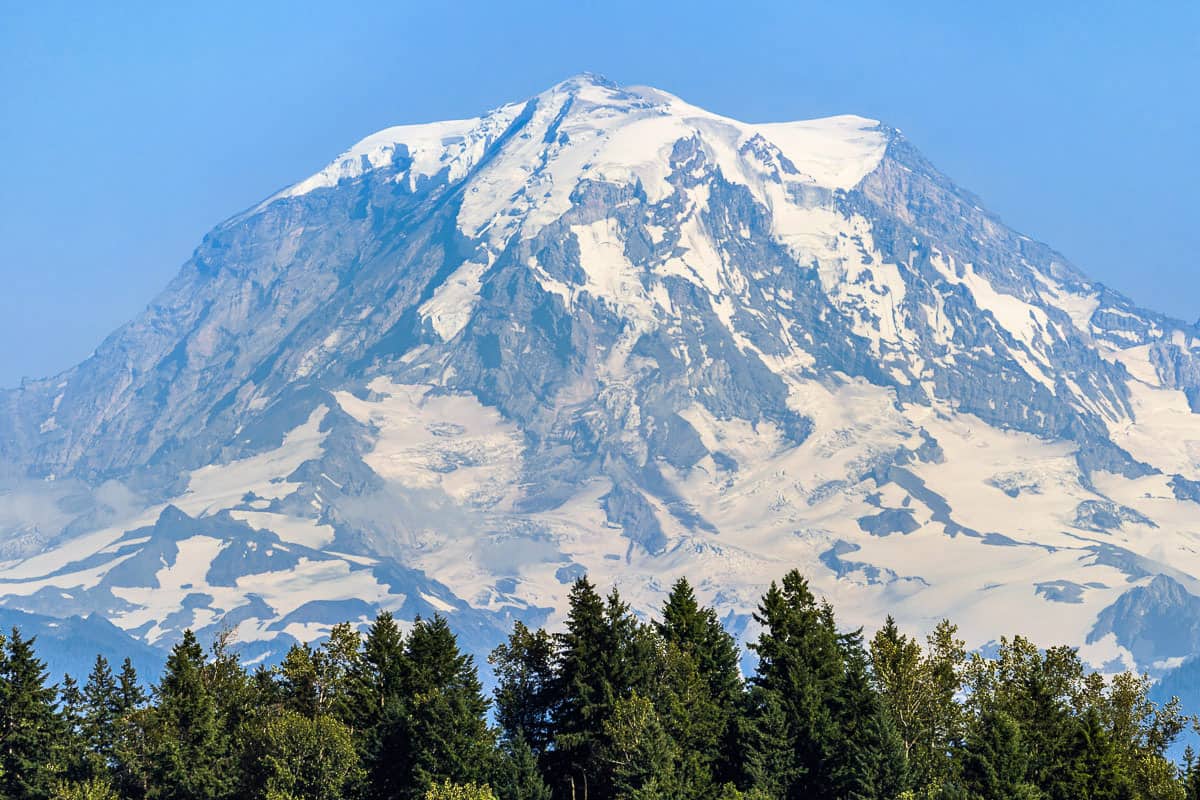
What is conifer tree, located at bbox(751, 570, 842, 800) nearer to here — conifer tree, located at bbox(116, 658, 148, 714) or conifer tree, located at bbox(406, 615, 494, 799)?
conifer tree, located at bbox(406, 615, 494, 799)

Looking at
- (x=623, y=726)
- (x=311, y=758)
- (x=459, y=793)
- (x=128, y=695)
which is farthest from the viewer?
(x=128, y=695)

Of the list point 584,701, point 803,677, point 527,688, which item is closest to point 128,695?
point 527,688

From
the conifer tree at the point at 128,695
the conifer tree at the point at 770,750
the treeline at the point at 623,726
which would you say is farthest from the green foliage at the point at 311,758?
the conifer tree at the point at 770,750

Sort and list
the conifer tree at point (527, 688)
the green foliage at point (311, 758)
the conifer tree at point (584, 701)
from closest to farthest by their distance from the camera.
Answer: the green foliage at point (311, 758)
the conifer tree at point (584, 701)
the conifer tree at point (527, 688)

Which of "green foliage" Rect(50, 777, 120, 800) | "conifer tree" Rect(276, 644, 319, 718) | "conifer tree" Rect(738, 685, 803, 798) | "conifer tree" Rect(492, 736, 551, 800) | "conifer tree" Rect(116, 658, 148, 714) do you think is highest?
"conifer tree" Rect(276, 644, 319, 718)

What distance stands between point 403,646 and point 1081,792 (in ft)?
192

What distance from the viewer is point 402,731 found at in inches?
5379

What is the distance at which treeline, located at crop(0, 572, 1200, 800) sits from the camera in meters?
127

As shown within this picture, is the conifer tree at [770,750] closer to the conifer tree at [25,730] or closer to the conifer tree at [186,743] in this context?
Result: the conifer tree at [186,743]

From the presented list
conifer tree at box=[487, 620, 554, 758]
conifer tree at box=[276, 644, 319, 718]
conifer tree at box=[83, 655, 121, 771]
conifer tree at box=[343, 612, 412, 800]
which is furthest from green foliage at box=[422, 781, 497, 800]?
conifer tree at box=[276, 644, 319, 718]

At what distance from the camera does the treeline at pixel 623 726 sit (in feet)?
417

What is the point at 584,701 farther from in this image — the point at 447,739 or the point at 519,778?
the point at 447,739

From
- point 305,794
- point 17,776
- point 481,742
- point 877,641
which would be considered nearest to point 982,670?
point 877,641

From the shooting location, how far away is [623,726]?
Answer: 130 m
